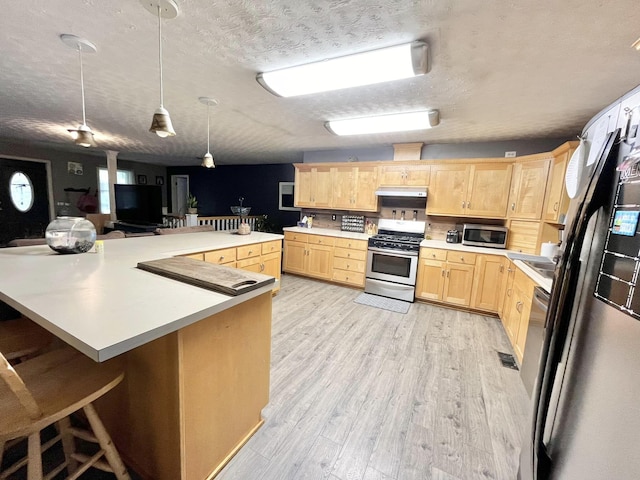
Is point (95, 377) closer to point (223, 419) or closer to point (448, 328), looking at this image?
point (223, 419)

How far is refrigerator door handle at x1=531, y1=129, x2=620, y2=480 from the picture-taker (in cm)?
85

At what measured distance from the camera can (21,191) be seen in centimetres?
599

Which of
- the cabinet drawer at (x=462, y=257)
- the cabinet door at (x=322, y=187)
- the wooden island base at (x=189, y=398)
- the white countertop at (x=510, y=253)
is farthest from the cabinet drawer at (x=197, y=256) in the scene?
the cabinet drawer at (x=462, y=257)

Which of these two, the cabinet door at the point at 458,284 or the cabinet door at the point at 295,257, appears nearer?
the cabinet door at the point at 458,284

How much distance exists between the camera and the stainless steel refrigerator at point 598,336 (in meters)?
0.70

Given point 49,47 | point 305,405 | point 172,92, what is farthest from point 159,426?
point 172,92

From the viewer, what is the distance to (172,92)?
8.30ft

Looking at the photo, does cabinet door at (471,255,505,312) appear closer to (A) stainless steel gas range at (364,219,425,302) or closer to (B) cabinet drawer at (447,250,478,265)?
(B) cabinet drawer at (447,250,478,265)

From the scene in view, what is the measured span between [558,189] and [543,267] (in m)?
0.92

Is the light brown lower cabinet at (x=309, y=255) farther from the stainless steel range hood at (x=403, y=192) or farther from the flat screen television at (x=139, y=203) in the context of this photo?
the flat screen television at (x=139, y=203)

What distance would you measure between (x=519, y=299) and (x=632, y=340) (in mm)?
2166

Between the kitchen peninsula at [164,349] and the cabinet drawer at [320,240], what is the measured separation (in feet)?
9.59

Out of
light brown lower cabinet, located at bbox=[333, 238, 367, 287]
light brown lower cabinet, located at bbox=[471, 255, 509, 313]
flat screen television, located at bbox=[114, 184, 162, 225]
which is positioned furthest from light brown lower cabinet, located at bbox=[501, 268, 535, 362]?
flat screen television, located at bbox=[114, 184, 162, 225]

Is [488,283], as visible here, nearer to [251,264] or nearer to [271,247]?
[271,247]
